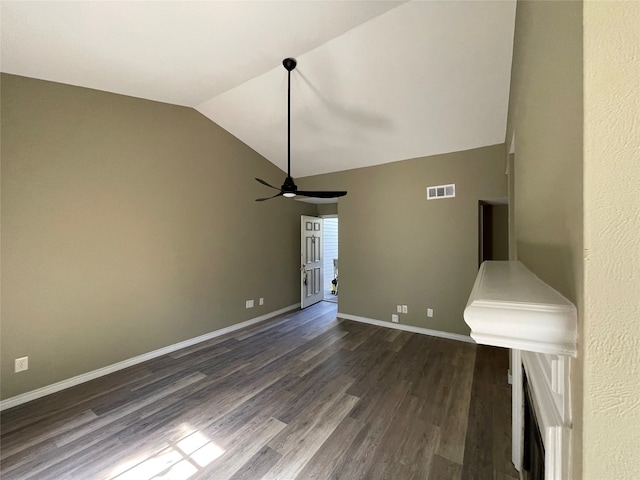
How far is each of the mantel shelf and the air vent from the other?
3.64 metres

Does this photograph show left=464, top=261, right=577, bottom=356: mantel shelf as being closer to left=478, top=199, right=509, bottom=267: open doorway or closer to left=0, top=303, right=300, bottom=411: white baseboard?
left=0, top=303, right=300, bottom=411: white baseboard

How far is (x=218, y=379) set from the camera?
2793 mm

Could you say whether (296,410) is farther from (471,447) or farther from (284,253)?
(284,253)

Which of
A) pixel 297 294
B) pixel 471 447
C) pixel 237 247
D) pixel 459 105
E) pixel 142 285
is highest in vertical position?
pixel 459 105

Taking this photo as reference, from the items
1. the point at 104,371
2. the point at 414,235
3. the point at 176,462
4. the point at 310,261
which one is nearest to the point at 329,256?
the point at 310,261

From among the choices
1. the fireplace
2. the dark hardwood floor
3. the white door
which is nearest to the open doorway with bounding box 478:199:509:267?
the dark hardwood floor

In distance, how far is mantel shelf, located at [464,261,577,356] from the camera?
17.1 inches

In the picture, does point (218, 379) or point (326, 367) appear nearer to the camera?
point (218, 379)

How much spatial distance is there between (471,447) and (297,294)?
4.03 meters
